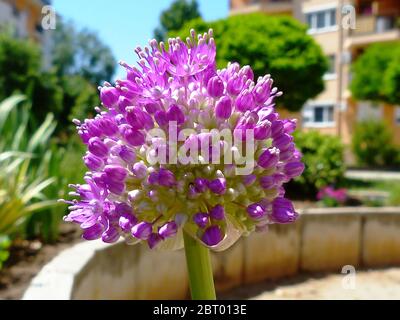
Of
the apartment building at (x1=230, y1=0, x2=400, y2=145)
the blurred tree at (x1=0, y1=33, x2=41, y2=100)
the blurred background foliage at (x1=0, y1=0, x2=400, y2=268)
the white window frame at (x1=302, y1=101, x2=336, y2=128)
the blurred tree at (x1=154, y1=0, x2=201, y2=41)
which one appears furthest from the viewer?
the blurred tree at (x1=154, y1=0, x2=201, y2=41)

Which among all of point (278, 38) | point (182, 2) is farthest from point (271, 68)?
point (182, 2)

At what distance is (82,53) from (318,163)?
39325 millimetres

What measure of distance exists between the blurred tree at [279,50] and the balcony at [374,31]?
10917 millimetres

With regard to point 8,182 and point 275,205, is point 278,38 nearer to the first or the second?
point 8,182

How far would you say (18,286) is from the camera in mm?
3553

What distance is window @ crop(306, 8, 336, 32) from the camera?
1109 inches

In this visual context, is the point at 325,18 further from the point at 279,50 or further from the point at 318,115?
the point at 279,50

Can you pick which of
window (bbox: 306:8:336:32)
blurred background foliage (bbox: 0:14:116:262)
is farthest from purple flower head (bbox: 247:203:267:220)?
window (bbox: 306:8:336:32)

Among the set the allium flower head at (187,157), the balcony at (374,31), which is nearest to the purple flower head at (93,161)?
the allium flower head at (187,157)

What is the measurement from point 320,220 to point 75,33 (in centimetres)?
4327

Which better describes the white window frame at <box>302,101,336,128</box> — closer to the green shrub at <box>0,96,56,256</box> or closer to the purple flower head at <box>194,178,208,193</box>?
the green shrub at <box>0,96,56,256</box>

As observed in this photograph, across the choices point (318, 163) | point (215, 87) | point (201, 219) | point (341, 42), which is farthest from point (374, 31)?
point (201, 219)

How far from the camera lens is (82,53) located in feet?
149

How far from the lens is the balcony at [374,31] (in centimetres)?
2562
